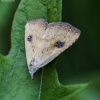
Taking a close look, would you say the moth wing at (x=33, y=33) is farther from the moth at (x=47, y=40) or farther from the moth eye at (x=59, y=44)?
the moth eye at (x=59, y=44)

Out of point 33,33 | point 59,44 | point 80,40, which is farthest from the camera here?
point 80,40

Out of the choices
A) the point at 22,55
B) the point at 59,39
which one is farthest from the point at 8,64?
the point at 59,39

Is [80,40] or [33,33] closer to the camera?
[33,33]

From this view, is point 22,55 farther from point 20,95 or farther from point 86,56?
point 86,56

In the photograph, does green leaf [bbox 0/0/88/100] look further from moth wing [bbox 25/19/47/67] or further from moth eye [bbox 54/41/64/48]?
moth eye [bbox 54/41/64/48]

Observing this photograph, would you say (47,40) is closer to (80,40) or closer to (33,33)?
(33,33)

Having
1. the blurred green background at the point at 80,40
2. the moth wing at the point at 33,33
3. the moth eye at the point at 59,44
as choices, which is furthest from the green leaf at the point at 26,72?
the blurred green background at the point at 80,40

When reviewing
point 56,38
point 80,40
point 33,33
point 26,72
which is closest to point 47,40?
point 56,38
